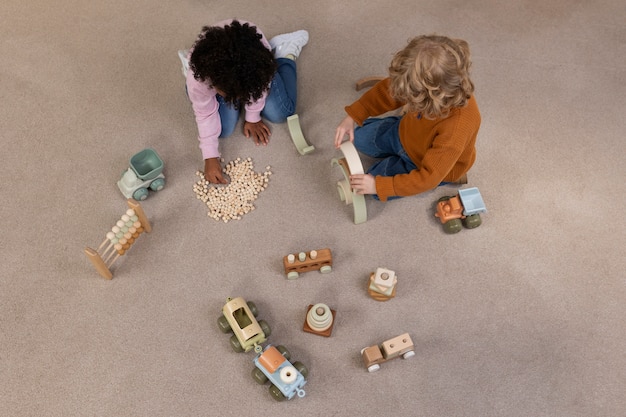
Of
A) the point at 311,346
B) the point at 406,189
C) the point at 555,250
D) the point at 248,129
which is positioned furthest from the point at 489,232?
the point at 248,129

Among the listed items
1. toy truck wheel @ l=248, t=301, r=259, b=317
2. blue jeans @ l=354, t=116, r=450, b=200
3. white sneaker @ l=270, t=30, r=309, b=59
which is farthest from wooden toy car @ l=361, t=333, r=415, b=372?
white sneaker @ l=270, t=30, r=309, b=59

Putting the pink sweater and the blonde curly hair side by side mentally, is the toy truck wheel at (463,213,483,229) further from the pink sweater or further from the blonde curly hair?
the pink sweater

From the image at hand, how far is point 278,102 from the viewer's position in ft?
4.60

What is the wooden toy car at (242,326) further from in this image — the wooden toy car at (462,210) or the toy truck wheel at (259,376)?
the wooden toy car at (462,210)

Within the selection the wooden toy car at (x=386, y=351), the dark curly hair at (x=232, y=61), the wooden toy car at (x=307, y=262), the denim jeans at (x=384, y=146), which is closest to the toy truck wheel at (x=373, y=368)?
the wooden toy car at (x=386, y=351)

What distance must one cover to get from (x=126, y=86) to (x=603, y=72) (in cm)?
147

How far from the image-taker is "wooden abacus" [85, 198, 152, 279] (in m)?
1.18

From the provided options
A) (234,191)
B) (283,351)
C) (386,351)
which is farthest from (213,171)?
(386,351)

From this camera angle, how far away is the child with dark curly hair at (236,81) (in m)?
1.10

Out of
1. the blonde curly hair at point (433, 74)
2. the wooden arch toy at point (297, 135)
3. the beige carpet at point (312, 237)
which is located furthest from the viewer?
the wooden arch toy at point (297, 135)

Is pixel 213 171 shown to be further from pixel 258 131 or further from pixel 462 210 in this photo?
pixel 462 210

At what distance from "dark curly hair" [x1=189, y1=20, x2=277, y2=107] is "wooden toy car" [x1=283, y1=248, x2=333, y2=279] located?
0.39 metres

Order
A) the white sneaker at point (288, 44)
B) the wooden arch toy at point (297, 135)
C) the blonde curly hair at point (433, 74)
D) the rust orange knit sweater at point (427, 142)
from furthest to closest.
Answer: the white sneaker at point (288, 44), the wooden arch toy at point (297, 135), the rust orange knit sweater at point (427, 142), the blonde curly hair at point (433, 74)

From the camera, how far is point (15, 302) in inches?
48.1
